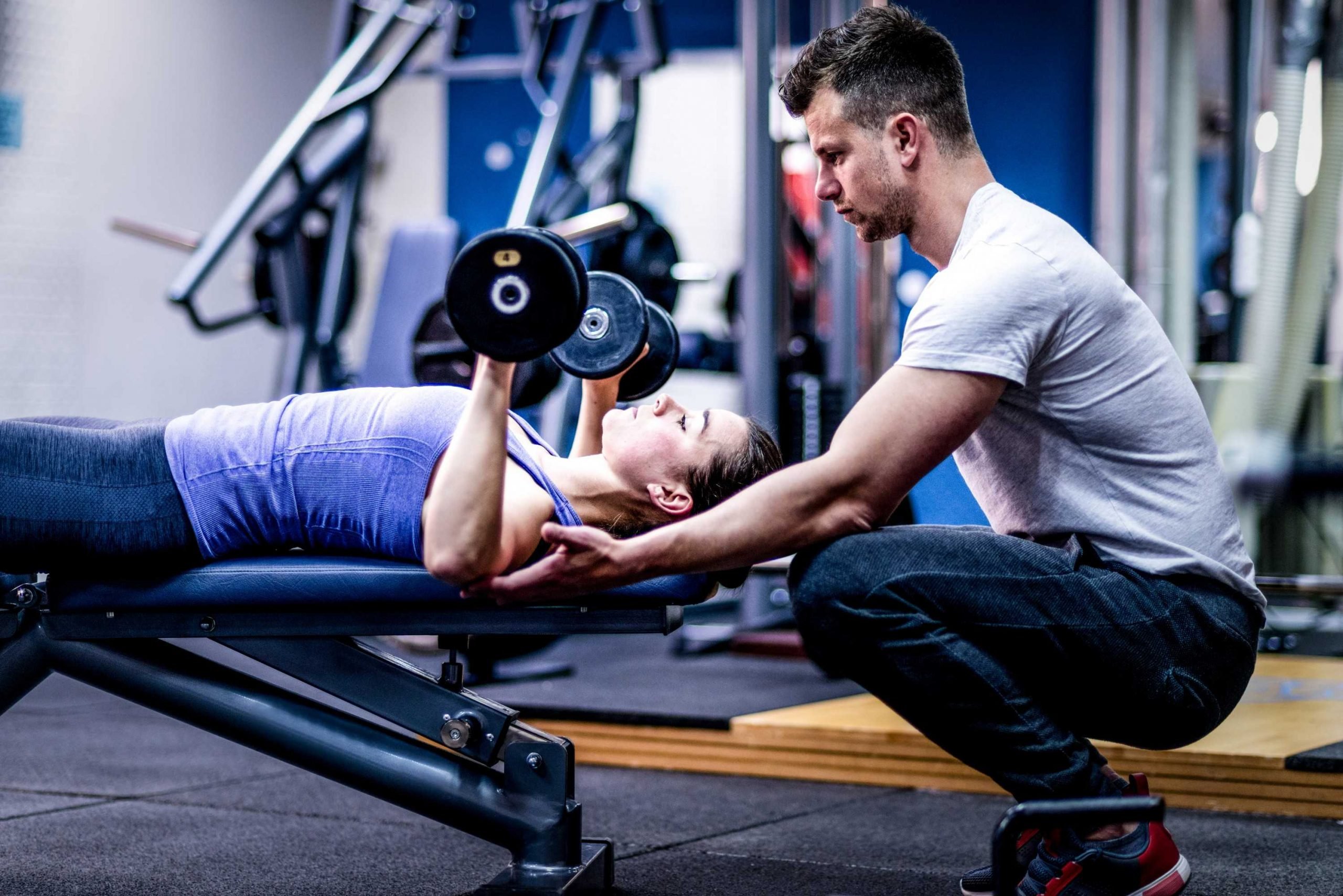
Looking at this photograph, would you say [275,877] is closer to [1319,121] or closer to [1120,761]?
[1120,761]

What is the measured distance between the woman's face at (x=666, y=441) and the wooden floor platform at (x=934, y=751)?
1075 mm

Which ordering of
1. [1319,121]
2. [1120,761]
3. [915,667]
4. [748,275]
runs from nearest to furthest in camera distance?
[915,667] → [1120,761] → [1319,121] → [748,275]

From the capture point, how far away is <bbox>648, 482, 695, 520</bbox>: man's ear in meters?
1.76

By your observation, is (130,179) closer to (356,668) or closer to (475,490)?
(356,668)

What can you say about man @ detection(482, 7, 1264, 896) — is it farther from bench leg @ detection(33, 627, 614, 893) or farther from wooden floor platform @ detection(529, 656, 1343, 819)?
wooden floor platform @ detection(529, 656, 1343, 819)

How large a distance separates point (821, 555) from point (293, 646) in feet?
2.15

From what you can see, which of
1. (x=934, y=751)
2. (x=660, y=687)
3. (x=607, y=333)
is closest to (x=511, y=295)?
(x=607, y=333)

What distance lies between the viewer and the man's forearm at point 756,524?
1464 mm

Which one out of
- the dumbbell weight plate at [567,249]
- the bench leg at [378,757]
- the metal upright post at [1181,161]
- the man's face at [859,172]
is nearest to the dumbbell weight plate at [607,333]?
the man's face at [859,172]

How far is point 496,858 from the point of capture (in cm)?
212

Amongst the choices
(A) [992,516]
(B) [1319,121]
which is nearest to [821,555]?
(A) [992,516]

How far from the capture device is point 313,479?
1.68m

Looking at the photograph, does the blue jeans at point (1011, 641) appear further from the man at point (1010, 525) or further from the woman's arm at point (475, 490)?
the woman's arm at point (475, 490)

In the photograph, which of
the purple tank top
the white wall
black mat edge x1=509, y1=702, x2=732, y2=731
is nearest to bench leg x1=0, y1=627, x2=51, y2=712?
the purple tank top
